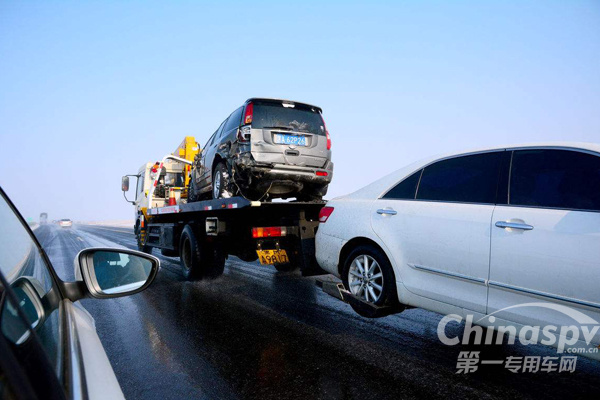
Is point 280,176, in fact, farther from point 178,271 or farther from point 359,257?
point 178,271

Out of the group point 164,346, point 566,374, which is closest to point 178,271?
point 164,346

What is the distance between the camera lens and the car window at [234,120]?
20.4 feet

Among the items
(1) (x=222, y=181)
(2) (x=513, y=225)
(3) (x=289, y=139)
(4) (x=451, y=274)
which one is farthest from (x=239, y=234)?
(2) (x=513, y=225)

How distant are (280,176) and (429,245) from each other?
3.11 meters

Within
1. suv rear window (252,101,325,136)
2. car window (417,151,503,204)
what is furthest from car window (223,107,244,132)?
car window (417,151,503,204)

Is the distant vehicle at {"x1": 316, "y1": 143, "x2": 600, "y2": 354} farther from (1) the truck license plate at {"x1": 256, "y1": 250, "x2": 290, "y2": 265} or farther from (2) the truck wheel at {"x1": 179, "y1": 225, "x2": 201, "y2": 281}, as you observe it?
(2) the truck wheel at {"x1": 179, "y1": 225, "x2": 201, "y2": 281}

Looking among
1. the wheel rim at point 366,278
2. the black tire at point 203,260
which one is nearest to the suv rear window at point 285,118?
the black tire at point 203,260

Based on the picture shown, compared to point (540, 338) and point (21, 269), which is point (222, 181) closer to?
point (540, 338)

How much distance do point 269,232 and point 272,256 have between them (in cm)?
37

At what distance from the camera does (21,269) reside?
1.15 meters

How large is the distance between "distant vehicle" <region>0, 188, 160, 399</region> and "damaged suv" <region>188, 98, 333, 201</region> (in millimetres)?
3962

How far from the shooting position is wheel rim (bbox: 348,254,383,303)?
148 inches

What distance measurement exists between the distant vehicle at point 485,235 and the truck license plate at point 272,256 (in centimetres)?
169

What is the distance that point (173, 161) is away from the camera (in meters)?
10.9
